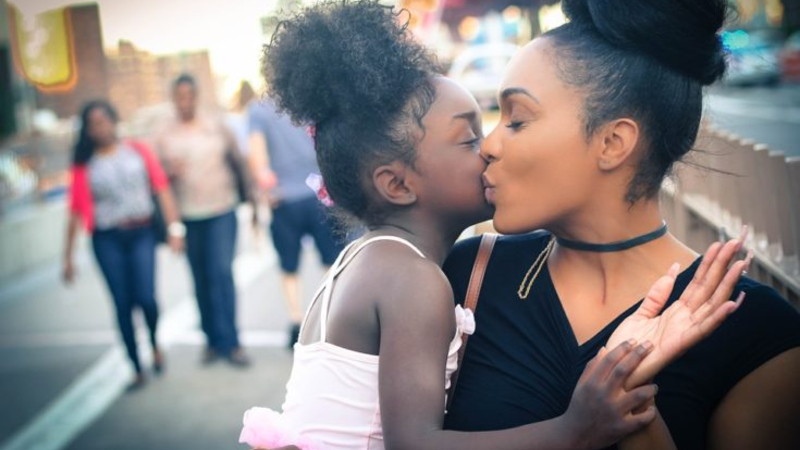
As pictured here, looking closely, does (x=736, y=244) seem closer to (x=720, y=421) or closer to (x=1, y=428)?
(x=720, y=421)

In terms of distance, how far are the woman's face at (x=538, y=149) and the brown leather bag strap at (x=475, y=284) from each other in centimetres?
20

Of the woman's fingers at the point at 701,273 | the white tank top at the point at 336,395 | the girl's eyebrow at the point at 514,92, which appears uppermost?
the girl's eyebrow at the point at 514,92

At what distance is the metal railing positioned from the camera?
98.9 inches

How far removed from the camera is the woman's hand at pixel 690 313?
1.42 m

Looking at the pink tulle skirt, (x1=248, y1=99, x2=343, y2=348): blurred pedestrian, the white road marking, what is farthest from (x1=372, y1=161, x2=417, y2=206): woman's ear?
(x1=248, y1=99, x2=343, y2=348): blurred pedestrian

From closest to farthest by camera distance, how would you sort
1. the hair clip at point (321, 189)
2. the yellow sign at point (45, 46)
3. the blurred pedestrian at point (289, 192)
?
the hair clip at point (321, 189) < the blurred pedestrian at point (289, 192) < the yellow sign at point (45, 46)

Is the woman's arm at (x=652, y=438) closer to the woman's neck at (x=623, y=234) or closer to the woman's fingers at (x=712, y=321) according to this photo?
the woman's fingers at (x=712, y=321)

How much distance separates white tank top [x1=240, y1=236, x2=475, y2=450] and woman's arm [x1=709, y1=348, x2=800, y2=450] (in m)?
0.55

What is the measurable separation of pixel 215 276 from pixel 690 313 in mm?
5178

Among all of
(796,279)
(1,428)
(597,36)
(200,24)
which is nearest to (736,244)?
(597,36)

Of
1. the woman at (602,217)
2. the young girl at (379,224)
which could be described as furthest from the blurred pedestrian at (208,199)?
the woman at (602,217)

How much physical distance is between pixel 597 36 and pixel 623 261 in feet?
1.54

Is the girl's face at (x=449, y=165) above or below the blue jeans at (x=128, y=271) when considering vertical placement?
above

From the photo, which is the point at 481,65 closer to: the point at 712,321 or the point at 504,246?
the point at 504,246
